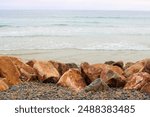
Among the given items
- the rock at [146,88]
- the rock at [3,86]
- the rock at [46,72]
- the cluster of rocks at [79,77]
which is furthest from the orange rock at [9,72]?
the rock at [146,88]

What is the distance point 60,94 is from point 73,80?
25.3 inches

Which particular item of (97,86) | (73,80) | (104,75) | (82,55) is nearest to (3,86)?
(73,80)

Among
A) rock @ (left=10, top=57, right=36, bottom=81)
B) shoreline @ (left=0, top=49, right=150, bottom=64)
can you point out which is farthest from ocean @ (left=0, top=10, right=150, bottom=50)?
rock @ (left=10, top=57, right=36, bottom=81)

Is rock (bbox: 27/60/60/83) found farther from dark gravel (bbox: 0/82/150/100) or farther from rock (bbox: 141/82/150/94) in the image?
rock (bbox: 141/82/150/94)

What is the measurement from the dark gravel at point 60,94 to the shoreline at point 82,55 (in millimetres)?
4870

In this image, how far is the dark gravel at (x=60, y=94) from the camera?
16.7 feet

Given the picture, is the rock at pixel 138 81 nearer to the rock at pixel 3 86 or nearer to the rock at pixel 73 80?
the rock at pixel 73 80

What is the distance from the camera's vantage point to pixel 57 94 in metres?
5.31

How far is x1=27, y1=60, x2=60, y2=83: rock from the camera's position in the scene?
620 cm

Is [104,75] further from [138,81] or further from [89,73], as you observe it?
[138,81]

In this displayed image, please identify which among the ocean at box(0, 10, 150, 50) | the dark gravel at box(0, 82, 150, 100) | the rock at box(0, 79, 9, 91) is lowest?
the ocean at box(0, 10, 150, 50)

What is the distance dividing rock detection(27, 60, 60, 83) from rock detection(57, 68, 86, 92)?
245 millimetres

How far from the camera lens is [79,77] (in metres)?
5.99

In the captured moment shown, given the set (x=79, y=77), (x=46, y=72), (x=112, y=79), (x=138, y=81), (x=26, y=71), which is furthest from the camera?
(x=26, y=71)
